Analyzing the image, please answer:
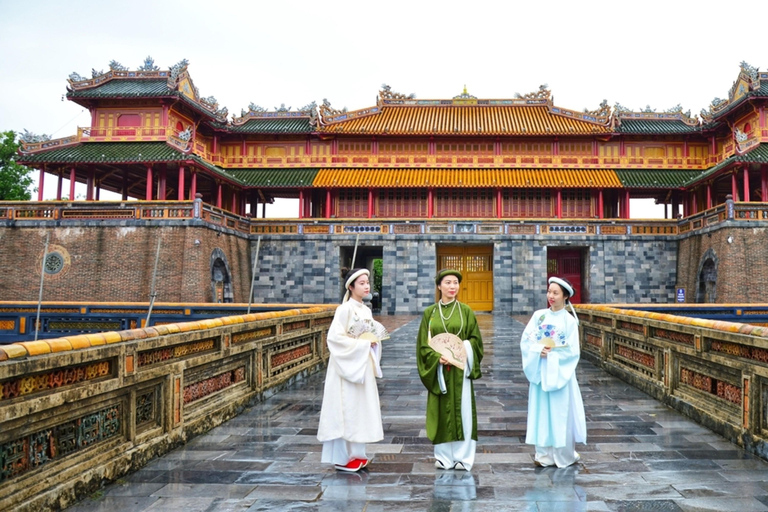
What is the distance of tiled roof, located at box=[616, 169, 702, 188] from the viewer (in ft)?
91.2

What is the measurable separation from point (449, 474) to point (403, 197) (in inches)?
1001

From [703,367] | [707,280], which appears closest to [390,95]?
[707,280]

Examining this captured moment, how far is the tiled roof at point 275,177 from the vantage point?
2834 cm

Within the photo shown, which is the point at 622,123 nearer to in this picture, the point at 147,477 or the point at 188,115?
the point at 188,115

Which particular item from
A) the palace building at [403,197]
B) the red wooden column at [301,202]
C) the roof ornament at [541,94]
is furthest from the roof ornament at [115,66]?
the roof ornament at [541,94]

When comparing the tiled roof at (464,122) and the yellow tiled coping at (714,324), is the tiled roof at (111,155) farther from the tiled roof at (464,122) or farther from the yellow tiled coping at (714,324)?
the yellow tiled coping at (714,324)

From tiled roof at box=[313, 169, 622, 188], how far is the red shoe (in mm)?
24025

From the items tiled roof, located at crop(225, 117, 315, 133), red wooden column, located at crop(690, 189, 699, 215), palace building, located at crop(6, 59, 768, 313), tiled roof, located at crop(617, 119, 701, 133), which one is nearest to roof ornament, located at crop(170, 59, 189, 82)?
palace building, located at crop(6, 59, 768, 313)

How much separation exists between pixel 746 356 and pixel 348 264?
952 inches

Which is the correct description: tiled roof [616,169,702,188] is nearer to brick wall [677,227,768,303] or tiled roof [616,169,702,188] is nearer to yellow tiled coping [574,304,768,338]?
brick wall [677,227,768,303]

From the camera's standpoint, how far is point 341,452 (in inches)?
189

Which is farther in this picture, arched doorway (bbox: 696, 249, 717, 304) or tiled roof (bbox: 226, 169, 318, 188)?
tiled roof (bbox: 226, 169, 318, 188)

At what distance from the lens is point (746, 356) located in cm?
533

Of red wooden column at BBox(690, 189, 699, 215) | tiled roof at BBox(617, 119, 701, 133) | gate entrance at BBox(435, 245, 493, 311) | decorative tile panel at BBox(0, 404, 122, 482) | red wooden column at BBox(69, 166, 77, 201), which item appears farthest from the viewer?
red wooden column at BBox(690, 189, 699, 215)
